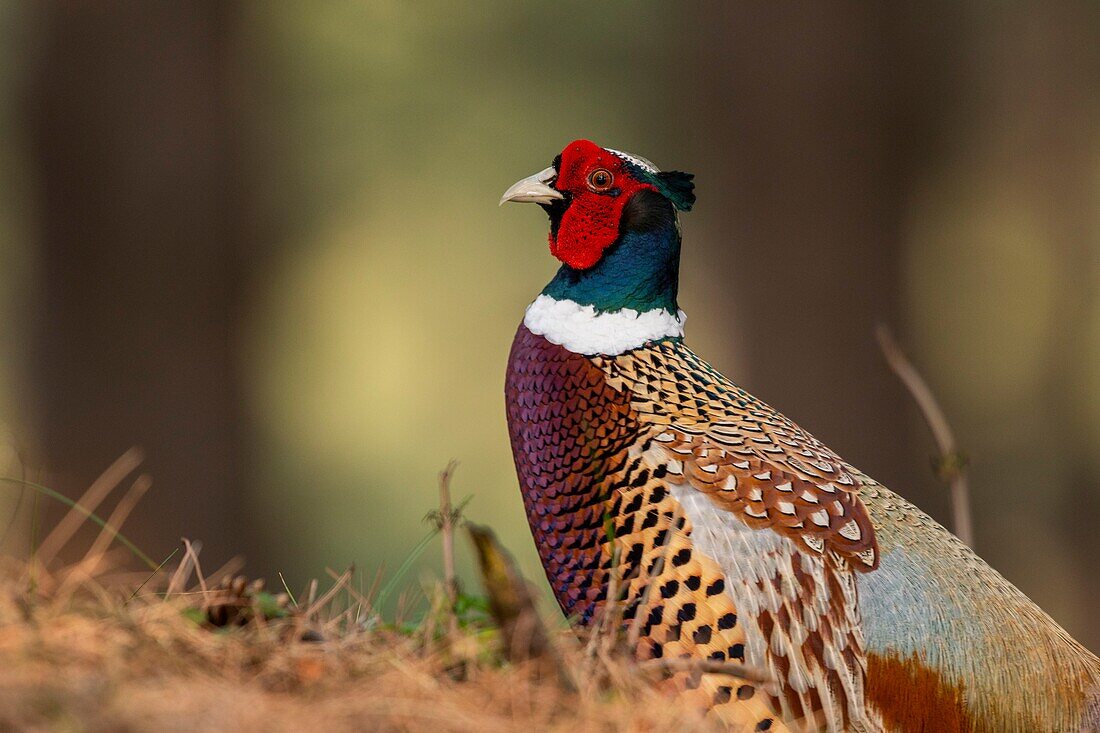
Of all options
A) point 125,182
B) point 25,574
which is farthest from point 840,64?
point 25,574

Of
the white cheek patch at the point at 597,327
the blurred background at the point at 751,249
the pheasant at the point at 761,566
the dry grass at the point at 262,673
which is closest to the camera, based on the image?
the dry grass at the point at 262,673

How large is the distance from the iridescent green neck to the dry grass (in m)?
1.26

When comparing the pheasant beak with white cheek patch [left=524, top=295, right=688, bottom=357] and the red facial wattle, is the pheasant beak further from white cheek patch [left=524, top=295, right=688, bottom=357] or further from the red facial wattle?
white cheek patch [left=524, top=295, right=688, bottom=357]

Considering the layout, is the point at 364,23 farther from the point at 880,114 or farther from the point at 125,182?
the point at 880,114

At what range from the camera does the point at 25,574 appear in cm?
241

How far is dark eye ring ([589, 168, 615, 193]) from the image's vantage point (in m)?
3.55

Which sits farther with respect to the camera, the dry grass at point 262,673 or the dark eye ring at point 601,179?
the dark eye ring at point 601,179

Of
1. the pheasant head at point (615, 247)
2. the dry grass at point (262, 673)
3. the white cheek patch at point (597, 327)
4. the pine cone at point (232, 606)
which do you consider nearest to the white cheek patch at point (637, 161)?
the pheasant head at point (615, 247)

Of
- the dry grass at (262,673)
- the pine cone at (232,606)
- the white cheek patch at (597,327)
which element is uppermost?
the white cheek patch at (597,327)

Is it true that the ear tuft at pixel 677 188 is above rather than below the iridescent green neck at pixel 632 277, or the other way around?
above

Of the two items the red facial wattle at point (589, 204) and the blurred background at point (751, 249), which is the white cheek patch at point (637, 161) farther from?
the blurred background at point (751, 249)

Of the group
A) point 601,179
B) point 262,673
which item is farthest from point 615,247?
point 262,673

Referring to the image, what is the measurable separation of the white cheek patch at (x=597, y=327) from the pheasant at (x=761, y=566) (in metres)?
0.01

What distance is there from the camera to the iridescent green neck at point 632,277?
11.5ft
